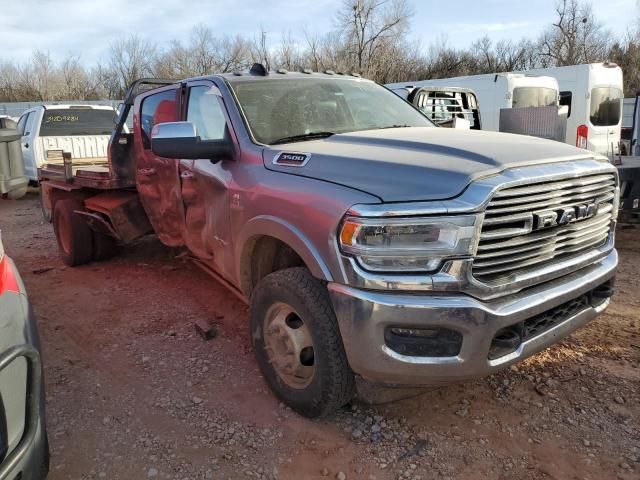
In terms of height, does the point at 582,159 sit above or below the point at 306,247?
above

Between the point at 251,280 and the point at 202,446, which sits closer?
the point at 202,446

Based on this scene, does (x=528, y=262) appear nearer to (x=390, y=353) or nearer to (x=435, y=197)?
(x=435, y=197)

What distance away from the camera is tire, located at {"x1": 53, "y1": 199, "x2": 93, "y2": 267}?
6.19 metres

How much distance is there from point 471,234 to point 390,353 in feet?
2.15

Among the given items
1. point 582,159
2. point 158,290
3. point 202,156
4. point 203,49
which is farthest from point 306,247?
point 203,49

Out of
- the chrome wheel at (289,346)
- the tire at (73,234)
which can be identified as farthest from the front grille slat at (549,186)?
the tire at (73,234)

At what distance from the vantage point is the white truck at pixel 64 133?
1121 cm

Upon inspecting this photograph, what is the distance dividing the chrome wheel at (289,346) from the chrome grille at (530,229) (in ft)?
3.42

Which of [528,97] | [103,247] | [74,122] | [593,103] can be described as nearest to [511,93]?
[528,97]

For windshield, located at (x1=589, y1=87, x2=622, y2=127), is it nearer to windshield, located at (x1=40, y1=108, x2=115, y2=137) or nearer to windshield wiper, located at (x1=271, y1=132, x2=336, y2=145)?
windshield, located at (x1=40, y1=108, x2=115, y2=137)

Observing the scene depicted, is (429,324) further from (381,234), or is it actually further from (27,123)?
(27,123)

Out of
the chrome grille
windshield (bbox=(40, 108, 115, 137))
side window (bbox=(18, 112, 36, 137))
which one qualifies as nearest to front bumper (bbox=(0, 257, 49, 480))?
the chrome grille

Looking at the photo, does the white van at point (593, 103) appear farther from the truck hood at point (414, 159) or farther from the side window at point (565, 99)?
the truck hood at point (414, 159)

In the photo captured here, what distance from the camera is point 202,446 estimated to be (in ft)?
9.52
